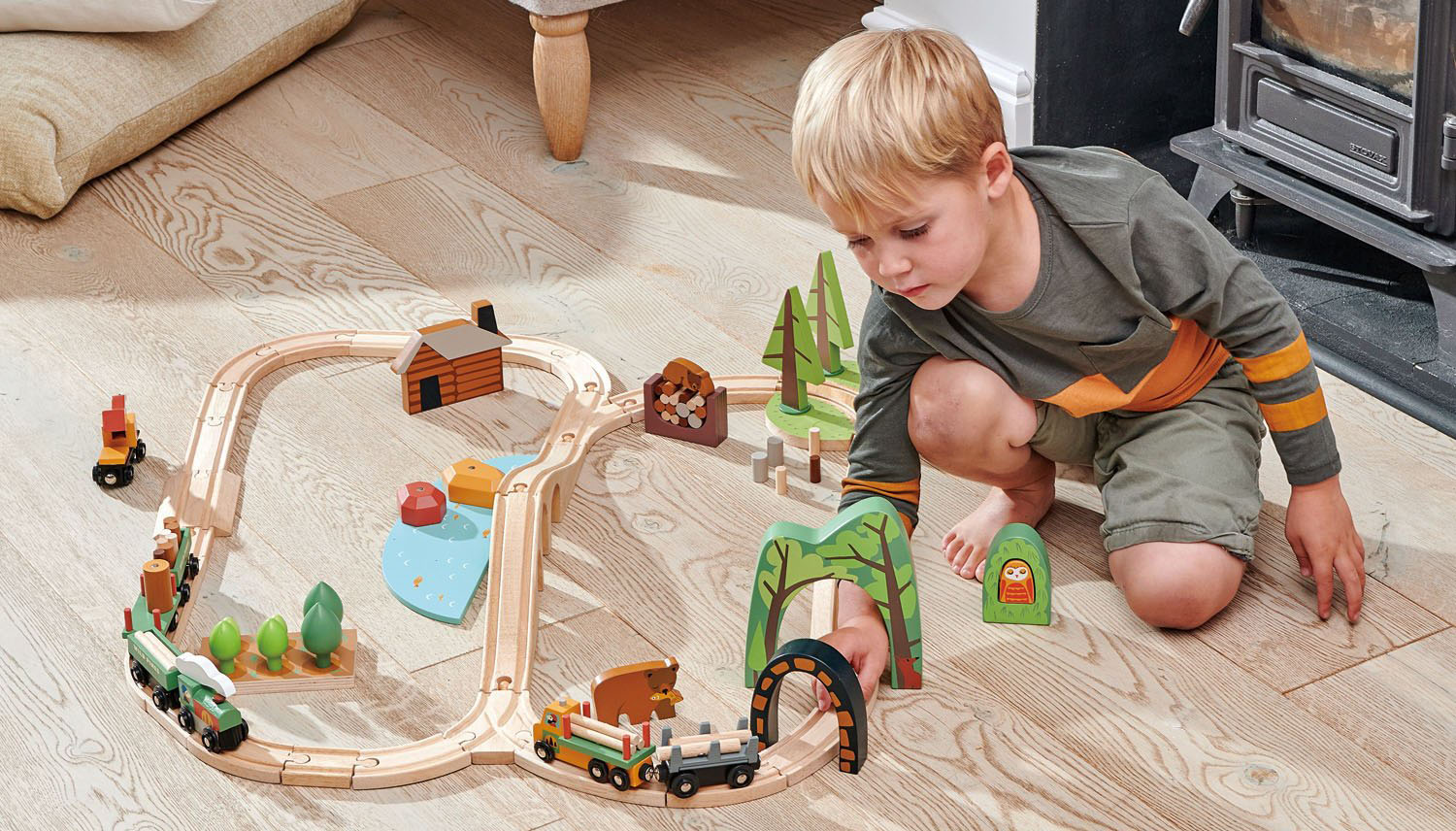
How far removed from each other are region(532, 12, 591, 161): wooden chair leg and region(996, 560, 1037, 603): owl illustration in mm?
1024

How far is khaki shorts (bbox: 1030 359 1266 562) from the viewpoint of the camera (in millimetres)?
1314

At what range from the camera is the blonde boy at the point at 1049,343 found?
46.1 inches

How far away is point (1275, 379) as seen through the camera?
1289mm

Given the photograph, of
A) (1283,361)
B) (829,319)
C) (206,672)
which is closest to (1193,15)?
(829,319)

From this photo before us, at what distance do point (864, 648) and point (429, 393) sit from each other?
1.88 ft

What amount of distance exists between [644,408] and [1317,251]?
0.79 metres

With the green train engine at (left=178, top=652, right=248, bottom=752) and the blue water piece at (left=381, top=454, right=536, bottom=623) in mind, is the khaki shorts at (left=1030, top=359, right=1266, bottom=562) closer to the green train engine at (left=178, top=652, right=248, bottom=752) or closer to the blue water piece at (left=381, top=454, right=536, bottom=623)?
the blue water piece at (left=381, top=454, right=536, bottom=623)

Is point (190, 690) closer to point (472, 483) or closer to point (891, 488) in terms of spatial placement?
point (472, 483)

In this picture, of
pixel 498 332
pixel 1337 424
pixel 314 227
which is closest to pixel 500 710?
pixel 498 332

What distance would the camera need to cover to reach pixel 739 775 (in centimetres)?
115


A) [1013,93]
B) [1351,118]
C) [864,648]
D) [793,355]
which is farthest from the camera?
[1013,93]

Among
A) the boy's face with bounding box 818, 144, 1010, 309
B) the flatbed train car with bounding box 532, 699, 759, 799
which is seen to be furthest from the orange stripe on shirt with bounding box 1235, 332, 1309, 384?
the flatbed train car with bounding box 532, 699, 759, 799

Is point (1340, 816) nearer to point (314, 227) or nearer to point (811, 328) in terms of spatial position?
point (811, 328)

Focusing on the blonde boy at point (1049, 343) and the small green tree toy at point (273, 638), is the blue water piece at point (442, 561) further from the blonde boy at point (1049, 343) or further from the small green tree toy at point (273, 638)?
the blonde boy at point (1049, 343)
